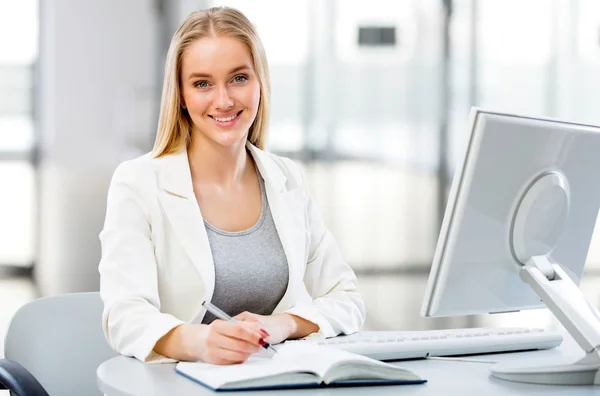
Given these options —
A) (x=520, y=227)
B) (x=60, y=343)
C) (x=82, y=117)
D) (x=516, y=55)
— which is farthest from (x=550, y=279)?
(x=516, y=55)

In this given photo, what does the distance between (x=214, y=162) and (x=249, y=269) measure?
286 mm

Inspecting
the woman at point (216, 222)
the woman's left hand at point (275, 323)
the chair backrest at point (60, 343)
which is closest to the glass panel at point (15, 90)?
the chair backrest at point (60, 343)

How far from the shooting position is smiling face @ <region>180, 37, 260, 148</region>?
2031 mm

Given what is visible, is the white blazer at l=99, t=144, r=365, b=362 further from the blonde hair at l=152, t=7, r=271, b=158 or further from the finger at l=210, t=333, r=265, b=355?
the finger at l=210, t=333, r=265, b=355

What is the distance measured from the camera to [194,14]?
214 cm

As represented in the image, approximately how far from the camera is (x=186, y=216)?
78.0 inches

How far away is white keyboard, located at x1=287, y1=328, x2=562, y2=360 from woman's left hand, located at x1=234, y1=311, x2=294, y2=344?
5 cm

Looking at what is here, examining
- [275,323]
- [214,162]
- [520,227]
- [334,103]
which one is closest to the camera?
[520,227]

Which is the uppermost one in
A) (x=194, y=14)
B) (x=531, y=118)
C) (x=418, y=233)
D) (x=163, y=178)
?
(x=194, y=14)

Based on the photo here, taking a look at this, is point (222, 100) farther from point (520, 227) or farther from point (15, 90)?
point (15, 90)

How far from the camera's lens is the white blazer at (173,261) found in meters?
1.80

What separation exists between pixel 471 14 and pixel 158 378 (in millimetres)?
3601

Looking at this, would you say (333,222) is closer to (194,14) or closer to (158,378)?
(194,14)

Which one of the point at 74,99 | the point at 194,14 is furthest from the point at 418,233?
the point at 194,14
